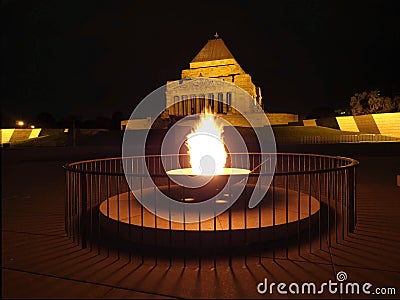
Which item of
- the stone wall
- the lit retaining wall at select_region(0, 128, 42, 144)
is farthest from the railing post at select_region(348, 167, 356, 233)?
the lit retaining wall at select_region(0, 128, 42, 144)

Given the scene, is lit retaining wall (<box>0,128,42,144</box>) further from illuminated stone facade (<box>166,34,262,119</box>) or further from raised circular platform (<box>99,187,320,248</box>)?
raised circular platform (<box>99,187,320,248</box>)

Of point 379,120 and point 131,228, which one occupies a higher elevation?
point 379,120

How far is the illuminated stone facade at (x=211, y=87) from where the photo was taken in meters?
67.4

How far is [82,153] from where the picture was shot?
84.5 feet

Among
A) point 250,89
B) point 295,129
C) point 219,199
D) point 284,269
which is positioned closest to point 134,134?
point 295,129

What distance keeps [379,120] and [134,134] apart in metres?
→ 34.1

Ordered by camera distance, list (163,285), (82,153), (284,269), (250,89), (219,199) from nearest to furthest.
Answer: (163,285) < (284,269) < (219,199) < (82,153) < (250,89)

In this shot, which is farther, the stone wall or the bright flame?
the stone wall

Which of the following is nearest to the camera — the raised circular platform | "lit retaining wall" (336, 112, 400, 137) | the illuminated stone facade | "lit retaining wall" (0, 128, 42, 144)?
the raised circular platform

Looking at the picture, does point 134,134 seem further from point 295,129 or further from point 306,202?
point 306,202

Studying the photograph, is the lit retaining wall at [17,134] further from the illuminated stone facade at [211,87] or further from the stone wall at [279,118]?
the stone wall at [279,118]

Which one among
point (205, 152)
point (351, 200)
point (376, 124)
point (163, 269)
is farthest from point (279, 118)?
point (163, 269)

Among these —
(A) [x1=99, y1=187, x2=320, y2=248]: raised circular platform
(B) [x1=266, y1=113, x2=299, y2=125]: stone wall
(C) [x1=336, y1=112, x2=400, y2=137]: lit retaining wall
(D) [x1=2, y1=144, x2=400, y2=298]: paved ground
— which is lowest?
(D) [x1=2, y1=144, x2=400, y2=298]: paved ground

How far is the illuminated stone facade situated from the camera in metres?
67.4
